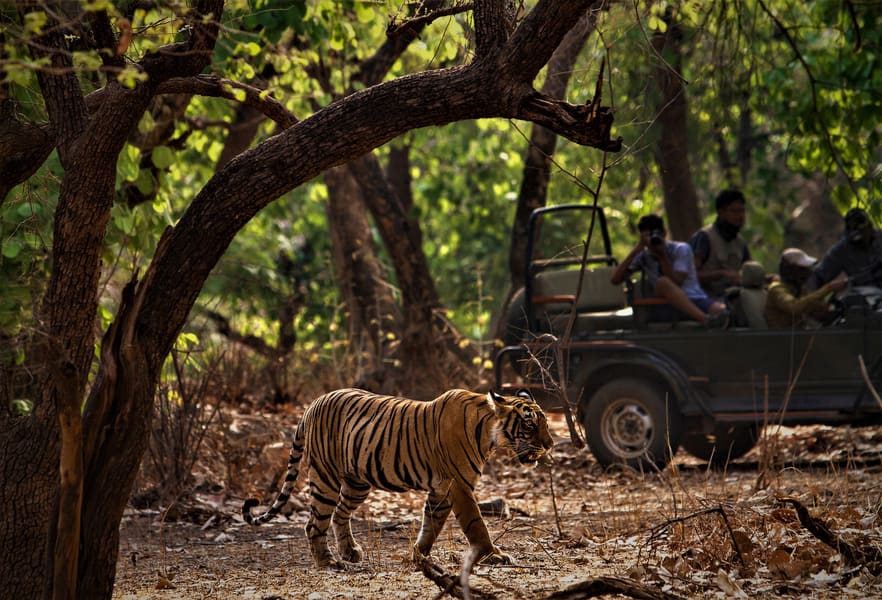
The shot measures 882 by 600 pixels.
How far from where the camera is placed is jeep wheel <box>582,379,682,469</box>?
32.9 feet

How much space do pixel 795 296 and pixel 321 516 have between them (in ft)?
17.0

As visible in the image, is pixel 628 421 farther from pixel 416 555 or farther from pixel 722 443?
pixel 416 555

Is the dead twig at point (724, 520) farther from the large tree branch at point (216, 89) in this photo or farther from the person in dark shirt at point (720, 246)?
the person in dark shirt at point (720, 246)

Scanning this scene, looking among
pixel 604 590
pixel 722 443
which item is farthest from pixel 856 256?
pixel 604 590

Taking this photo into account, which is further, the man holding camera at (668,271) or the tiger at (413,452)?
the man holding camera at (668,271)

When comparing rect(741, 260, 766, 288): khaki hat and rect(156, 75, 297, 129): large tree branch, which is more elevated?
rect(156, 75, 297, 129): large tree branch

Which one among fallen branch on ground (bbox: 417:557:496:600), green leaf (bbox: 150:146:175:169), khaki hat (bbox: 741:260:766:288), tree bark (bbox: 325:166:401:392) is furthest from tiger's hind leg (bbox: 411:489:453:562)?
tree bark (bbox: 325:166:401:392)

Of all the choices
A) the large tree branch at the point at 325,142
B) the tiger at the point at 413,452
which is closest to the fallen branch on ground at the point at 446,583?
the tiger at the point at 413,452

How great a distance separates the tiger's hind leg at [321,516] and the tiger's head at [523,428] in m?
1.07

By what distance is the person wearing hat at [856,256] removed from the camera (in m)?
10.0

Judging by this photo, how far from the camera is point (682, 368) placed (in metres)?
10.0

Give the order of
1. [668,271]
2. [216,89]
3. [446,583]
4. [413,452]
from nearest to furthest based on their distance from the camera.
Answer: [446,583] < [216,89] < [413,452] < [668,271]

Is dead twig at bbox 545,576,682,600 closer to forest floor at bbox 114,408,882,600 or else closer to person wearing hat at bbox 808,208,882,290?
forest floor at bbox 114,408,882,600

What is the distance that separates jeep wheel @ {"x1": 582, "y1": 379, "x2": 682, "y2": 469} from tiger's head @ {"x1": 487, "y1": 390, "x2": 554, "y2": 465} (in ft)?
12.4
